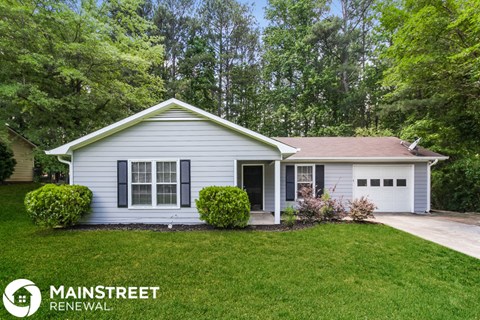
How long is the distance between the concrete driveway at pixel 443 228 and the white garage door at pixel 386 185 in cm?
50

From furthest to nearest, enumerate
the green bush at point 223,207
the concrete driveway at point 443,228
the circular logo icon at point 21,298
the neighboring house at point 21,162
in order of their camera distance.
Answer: the neighboring house at point 21,162 < the green bush at point 223,207 < the concrete driveway at point 443,228 < the circular logo icon at point 21,298

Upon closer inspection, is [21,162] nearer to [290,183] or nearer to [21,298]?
[21,298]

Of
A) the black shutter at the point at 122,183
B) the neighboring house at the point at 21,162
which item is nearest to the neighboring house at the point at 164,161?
the black shutter at the point at 122,183

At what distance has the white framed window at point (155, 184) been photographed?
7.95 meters

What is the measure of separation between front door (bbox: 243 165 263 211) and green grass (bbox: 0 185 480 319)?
11.5 ft

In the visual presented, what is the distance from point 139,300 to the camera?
3713mm

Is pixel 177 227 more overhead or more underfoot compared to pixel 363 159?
more underfoot

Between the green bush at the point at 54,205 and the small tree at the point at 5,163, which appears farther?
the small tree at the point at 5,163

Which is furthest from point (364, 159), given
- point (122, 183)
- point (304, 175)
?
point (122, 183)

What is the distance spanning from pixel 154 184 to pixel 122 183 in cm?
98

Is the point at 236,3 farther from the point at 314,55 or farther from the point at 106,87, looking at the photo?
the point at 106,87

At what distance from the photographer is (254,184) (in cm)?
1042

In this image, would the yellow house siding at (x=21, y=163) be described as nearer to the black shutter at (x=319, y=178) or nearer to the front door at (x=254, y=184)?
the front door at (x=254, y=184)

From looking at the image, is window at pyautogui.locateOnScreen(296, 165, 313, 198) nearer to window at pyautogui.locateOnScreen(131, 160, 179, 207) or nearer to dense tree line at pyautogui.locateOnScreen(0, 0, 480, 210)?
window at pyautogui.locateOnScreen(131, 160, 179, 207)
